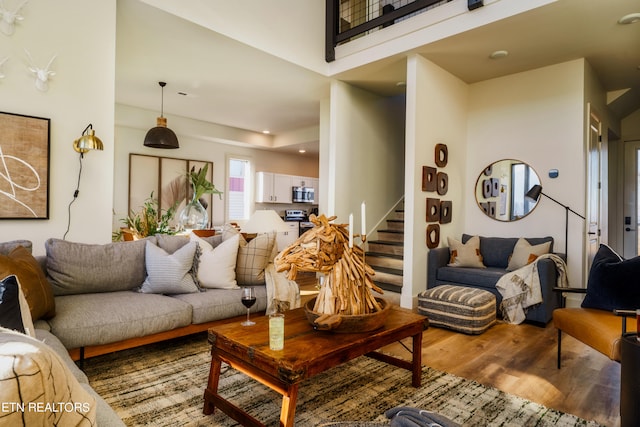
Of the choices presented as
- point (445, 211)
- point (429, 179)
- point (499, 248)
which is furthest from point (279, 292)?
point (499, 248)

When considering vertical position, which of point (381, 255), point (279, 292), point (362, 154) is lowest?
point (279, 292)

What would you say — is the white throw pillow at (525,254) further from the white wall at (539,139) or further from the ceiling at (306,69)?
the ceiling at (306,69)

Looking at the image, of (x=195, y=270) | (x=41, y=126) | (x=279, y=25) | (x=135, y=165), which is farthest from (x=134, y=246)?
(x=135, y=165)

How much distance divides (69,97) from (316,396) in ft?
9.86

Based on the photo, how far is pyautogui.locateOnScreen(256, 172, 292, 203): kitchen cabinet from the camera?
8789mm

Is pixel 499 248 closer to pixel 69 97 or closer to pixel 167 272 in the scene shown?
pixel 167 272

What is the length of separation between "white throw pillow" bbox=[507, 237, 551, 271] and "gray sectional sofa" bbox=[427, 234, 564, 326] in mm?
131

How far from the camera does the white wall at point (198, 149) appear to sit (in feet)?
22.3

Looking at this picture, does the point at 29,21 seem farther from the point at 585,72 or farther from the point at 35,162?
the point at 585,72

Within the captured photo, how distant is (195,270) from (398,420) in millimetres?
2510

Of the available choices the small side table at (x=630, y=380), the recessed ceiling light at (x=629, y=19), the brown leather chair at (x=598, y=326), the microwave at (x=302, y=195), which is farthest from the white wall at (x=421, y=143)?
the microwave at (x=302, y=195)

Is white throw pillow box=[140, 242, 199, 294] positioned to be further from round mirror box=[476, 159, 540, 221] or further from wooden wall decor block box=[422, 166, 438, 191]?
round mirror box=[476, 159, 540, 221]

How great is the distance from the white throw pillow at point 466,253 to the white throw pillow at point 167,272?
10.4 ft

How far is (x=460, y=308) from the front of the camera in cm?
355
